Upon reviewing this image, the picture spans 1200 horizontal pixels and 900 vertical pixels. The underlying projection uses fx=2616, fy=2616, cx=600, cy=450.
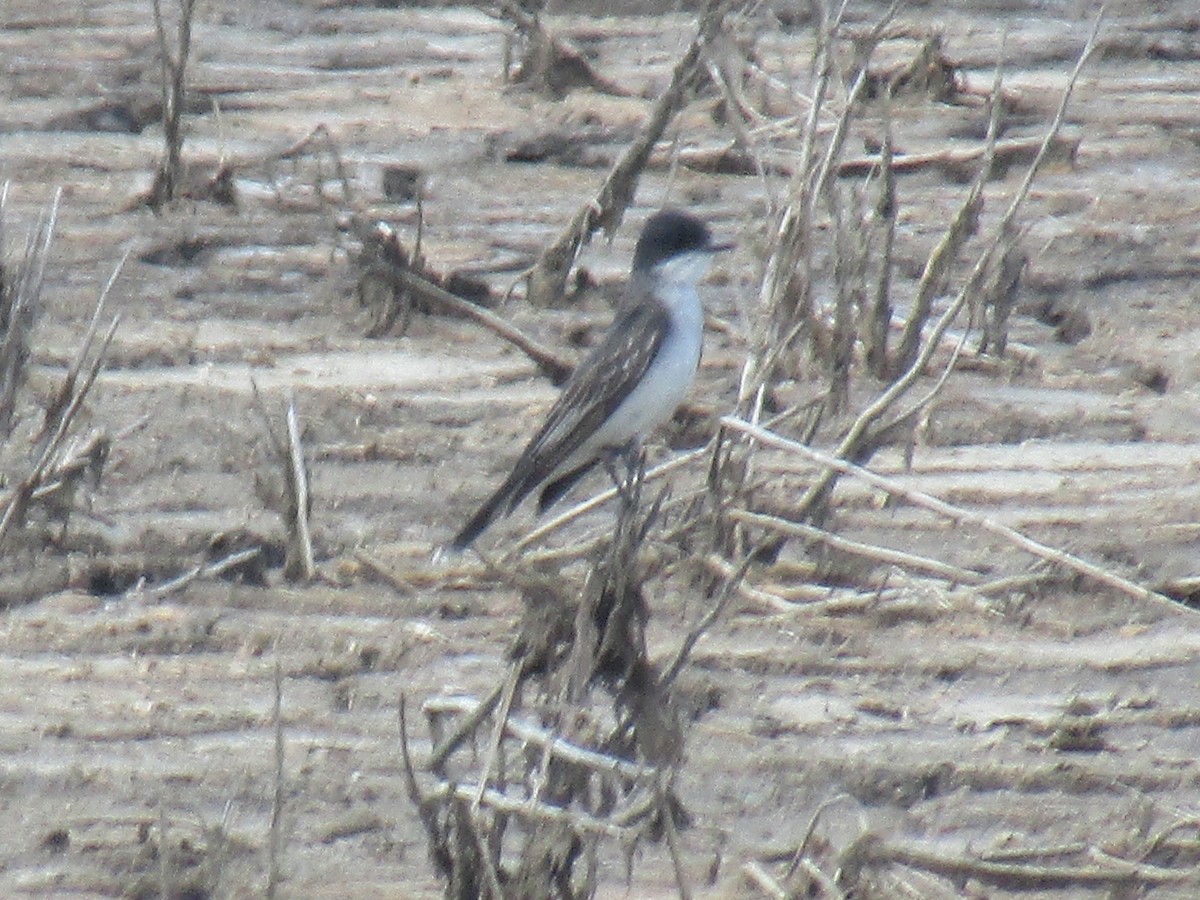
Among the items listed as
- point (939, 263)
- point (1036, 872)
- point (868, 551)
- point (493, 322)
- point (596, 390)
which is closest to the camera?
point (1036, 872)

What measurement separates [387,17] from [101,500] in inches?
183

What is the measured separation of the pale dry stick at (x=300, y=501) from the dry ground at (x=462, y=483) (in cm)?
8

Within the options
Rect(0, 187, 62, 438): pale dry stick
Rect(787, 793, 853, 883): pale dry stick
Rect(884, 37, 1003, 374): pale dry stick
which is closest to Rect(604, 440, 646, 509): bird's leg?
Rect(787, 793, 853, 883): pale dry stick

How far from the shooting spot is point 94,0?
11.1 meters

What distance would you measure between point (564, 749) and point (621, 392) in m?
2.75

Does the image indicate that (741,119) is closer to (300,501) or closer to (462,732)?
(300,501)

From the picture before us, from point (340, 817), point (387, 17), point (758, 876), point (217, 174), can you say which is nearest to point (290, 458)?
Answer: point (340, 817)

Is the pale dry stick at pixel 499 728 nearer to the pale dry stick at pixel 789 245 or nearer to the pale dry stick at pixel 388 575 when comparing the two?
the pale dry stick at pixel 388 575

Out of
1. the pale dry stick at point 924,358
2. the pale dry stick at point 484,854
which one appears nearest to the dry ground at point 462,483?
the pale dry stick at point 924,358

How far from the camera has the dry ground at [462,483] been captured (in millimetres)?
5246

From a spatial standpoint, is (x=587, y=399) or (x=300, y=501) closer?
(x=300, y=501)

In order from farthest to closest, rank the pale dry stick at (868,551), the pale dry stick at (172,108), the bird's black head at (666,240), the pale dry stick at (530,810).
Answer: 1. the pale dry stick at (172,108)
2. the bird's black head at (666,240)
3. the pale dry stick at (868,551)
4. the pale dry stick at (530,810)

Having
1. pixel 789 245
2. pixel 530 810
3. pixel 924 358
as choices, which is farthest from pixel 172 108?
pixel 530 810

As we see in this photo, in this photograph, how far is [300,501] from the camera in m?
6.39
